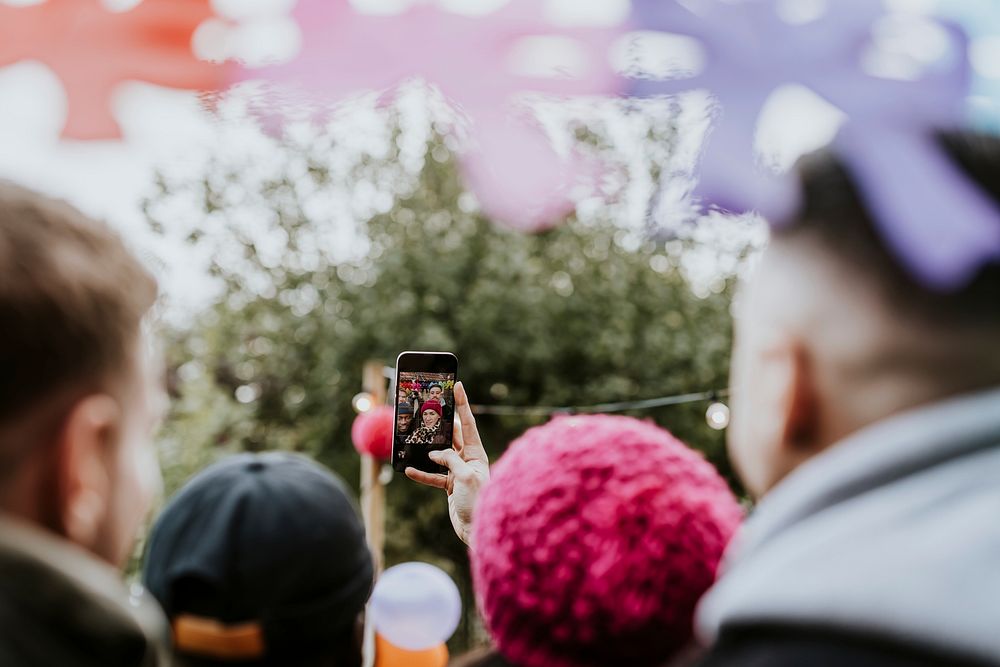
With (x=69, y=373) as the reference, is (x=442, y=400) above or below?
below

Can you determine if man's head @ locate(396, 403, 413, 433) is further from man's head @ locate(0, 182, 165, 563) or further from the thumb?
man's head @ locate(0, 182, 165, 563)

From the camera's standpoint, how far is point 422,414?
1673 millimetres

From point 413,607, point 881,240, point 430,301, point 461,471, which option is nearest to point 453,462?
point 461,471

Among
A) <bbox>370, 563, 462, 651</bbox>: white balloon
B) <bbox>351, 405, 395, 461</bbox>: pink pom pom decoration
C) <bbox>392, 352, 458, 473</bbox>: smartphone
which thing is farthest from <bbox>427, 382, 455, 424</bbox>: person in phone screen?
<bbox>351, 405, 395, 461</bbox>: pink pom pom decoration

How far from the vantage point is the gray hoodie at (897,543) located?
1.61 feet

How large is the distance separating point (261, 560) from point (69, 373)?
0.25m

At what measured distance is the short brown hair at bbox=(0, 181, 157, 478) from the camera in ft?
2.02

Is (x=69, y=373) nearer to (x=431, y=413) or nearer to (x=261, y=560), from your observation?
(x=261, y=560)

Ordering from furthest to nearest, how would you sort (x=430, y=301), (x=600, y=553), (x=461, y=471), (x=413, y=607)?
(x=430, y=301)
(x=413, y=607)
(x=461, y=471)
(x=600, y=553)

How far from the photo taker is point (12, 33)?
0.64m

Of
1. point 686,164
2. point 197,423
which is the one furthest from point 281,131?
point 197,423

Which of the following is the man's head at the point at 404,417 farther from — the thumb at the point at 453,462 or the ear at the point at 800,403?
the ear at the point at 800,403

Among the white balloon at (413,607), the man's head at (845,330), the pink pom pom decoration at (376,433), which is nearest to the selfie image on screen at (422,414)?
the man's head at (845,330)

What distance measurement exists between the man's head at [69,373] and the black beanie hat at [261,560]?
0.27ft
